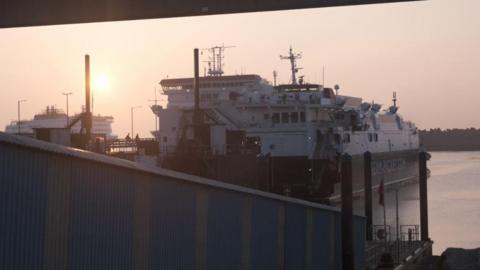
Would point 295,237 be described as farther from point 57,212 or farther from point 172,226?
point 57,212

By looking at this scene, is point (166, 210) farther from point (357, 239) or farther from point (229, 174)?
point (229, 174)

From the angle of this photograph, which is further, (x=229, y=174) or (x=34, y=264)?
(x=229, y=174)

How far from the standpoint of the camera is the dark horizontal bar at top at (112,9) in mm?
16797

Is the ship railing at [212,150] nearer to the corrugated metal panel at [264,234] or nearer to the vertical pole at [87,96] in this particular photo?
the vertical pole at [87,96]

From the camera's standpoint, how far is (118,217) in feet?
26.3

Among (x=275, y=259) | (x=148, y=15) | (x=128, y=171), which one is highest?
(x=148, y=15)

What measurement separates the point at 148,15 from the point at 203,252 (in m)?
8.26

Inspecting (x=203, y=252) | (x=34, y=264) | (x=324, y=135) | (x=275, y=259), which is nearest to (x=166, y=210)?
(x=203, y=252)

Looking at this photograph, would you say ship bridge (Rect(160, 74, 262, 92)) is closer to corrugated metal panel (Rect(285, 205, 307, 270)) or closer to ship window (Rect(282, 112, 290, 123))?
ship window (Rect(282, 112, 290, 123))

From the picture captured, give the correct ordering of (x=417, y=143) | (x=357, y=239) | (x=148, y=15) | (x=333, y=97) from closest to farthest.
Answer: (x=148, y=15) → (x=357, y=239) → (x=333, y=97) → (x=417, y=143)

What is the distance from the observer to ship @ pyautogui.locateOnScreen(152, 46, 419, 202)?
124ft

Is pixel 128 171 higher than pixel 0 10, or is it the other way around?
pixel 0 10

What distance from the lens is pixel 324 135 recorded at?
2261 inches

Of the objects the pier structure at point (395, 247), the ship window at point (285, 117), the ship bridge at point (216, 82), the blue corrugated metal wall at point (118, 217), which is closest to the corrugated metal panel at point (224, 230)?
the blue corrugated metal wall at point (118, 217)
